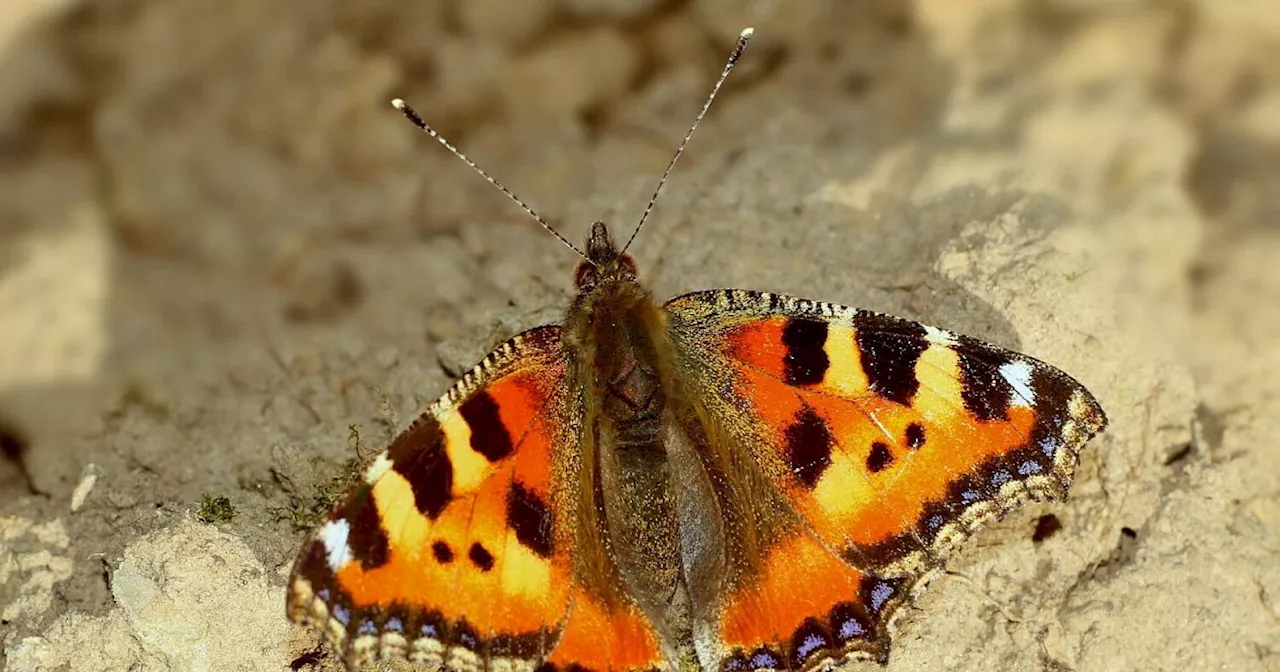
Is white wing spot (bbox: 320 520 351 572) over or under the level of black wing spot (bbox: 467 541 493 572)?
over

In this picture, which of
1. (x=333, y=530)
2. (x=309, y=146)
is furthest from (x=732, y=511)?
(x=309, y=146)

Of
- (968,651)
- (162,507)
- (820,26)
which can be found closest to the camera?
(968,651)

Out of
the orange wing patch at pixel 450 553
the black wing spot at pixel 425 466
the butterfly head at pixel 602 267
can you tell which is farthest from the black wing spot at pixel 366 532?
the butterfly head at pixel 602 267

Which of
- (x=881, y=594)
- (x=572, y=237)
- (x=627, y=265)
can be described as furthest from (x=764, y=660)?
(x=572, y=237)

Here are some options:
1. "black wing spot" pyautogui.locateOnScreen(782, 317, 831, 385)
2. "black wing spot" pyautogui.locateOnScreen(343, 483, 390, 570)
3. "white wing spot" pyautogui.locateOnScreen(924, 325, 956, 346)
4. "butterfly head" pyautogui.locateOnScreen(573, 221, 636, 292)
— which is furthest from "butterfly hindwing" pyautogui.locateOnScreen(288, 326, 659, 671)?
"white wing spot" pyautogui.locateOnScreen(924, 325, 956, 346)

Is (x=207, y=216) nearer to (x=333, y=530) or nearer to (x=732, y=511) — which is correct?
(x=333, y=530)

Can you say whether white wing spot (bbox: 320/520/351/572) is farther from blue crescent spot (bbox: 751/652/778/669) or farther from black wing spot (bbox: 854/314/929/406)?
black wing spot (bbox: 854/314/929/406)

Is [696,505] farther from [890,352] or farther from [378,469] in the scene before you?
[378,469]
